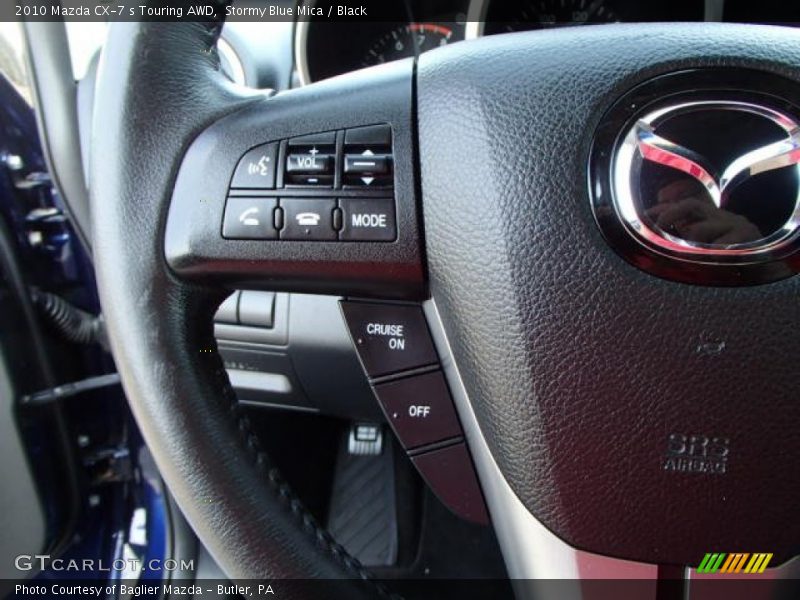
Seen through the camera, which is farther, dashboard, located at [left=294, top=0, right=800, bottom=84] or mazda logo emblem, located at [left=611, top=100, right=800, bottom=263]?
dashboard, located at [left=294, top=0, right=800, bottom=84]

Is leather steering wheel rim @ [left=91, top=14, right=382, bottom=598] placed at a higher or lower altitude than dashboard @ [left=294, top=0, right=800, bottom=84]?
lower

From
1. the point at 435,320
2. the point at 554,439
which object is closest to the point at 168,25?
the point at 435,320

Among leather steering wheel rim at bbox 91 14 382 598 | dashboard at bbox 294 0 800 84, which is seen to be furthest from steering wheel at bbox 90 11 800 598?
dashboard at bbox 294 0 800 84

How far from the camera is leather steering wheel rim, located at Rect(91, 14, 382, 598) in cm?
67

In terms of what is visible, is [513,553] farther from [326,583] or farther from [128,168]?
[128,168]

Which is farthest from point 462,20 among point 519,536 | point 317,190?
point 519,536

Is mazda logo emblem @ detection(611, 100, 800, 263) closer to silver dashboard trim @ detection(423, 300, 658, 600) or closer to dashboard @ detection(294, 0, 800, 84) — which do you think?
silver dashboard trim @ detection(423, 300, 658, 600)

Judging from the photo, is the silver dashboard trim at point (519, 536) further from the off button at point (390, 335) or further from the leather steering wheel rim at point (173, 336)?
the leather steering wheel rim at point (173, 336)

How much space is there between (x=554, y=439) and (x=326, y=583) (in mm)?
218

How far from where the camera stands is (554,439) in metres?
0.65

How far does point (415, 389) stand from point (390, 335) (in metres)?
0.05

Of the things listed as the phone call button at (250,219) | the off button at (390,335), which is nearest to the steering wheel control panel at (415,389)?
the off button at (390,335)

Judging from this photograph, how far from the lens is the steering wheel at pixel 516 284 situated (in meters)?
0.63

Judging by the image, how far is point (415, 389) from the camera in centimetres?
75
